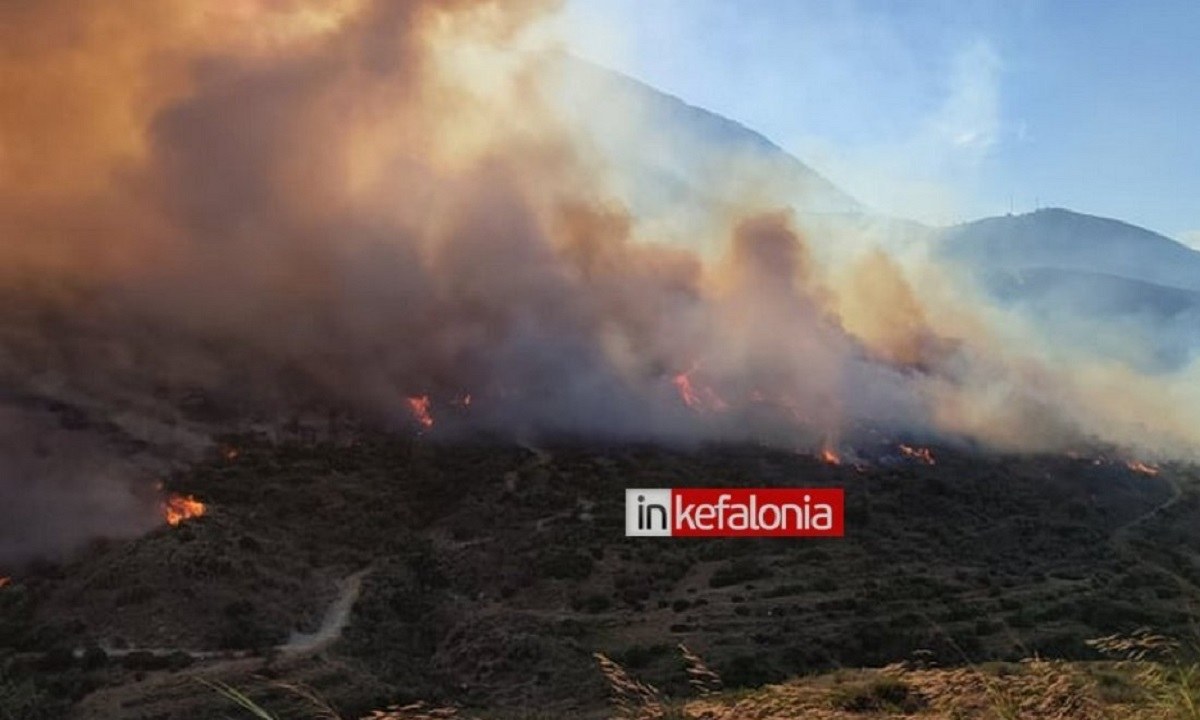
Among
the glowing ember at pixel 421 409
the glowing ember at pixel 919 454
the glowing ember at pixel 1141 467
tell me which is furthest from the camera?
the glowing ember at pixel 1141 467

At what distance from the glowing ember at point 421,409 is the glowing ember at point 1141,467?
86.3 metres

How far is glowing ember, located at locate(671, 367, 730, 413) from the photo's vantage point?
11431cm

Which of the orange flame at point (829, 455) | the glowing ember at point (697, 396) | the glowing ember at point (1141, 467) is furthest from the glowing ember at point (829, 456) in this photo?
the glowing ember at point (1141, 467)

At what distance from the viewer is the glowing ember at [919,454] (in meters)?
103

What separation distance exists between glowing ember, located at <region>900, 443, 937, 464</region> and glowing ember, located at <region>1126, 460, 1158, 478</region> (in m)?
29.1

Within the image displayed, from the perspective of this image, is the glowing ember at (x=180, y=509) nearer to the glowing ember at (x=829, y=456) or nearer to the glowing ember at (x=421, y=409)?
the glowing ember at (x=421, y=409)

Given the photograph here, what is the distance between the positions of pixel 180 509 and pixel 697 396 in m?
65.8

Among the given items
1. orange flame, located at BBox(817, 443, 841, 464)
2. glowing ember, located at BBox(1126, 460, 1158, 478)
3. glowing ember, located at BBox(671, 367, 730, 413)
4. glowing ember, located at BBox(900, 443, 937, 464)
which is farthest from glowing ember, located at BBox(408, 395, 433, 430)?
glowing ember, located at BBox(1126, 460, 1158, 478)

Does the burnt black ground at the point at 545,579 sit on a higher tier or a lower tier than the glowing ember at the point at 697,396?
lower

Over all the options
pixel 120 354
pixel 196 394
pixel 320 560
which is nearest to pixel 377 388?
pixel 196 394

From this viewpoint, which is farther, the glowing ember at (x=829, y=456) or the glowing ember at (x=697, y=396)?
the glowing ember at (x=697, y=396)

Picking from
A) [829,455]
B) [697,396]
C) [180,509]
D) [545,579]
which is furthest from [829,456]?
[180,509]

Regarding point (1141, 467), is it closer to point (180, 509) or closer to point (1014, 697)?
point (180, 509)

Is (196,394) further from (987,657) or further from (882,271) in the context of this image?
(882,271)
